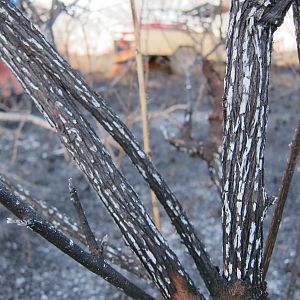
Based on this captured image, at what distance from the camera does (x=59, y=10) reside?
236 cm

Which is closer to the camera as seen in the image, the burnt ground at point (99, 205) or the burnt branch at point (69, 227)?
the burnt branch at point (69, 227)

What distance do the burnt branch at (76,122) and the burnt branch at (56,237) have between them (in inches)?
A: 3.2

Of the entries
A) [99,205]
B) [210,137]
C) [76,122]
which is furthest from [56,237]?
[99,205]

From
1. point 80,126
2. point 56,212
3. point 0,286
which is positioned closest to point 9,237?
point 0,286

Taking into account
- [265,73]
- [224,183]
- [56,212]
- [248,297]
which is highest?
[265,73]

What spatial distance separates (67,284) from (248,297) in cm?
268

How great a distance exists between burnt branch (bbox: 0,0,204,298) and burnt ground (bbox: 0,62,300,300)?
81 centimetres

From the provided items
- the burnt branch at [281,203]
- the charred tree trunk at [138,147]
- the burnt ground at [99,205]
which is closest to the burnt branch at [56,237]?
the charred tree trunk at [138,147]

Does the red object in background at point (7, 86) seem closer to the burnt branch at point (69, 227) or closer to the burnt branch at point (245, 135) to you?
the burnt branch at point (69, 227)

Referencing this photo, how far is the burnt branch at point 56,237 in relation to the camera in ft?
3.41

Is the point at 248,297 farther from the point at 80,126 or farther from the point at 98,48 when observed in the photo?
the point at 98,48

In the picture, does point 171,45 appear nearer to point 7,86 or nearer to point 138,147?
point 7,86

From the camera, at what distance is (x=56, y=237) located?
1.10m

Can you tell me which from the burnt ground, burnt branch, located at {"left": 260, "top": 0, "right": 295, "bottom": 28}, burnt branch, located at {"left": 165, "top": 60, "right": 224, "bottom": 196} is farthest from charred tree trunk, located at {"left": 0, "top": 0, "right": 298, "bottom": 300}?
Answer: burnt branch, located at {"left": 165, "top": 60, "right": 224, "bottom": 196}
